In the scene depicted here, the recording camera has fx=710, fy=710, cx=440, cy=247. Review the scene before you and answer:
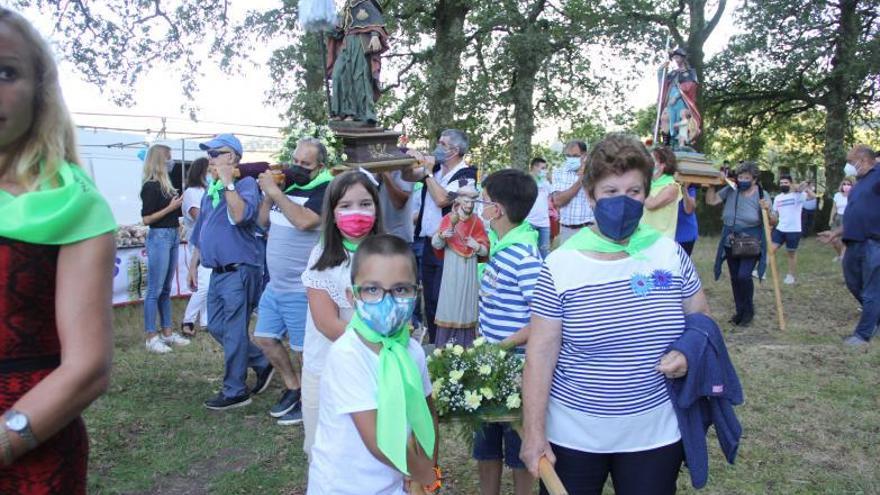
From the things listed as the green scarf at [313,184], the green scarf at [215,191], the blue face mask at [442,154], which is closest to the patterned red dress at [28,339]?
the green scarf at [313,184]

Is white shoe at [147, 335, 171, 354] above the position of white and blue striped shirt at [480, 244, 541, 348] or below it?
below

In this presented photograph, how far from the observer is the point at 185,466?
4.45 meters

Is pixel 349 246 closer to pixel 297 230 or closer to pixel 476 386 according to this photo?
pixel 476 386

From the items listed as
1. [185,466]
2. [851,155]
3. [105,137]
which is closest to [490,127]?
[105,137]

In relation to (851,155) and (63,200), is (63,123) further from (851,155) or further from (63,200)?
(851,155)

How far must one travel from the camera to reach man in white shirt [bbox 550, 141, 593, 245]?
27.7 ft

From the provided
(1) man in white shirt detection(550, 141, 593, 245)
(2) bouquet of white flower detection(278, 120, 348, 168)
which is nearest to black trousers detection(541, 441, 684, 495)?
(2) bouquet of white flower detection(278, 120, 348, 168)

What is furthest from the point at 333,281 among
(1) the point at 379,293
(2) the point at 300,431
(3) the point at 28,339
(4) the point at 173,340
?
(4) the point at 173,340

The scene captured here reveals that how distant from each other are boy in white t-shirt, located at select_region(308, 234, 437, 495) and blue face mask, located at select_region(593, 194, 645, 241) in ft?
2.26

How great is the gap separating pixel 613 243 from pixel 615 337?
0.33 metres

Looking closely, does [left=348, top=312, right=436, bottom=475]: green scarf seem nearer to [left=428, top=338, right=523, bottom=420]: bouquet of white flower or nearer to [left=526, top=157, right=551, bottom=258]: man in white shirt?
[left=428, top=338, right=523, bottom=420]: bouquet of white flower

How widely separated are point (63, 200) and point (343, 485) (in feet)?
4.02

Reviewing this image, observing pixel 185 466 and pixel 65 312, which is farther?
pixel 185 466

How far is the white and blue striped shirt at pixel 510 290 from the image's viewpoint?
338 cm
